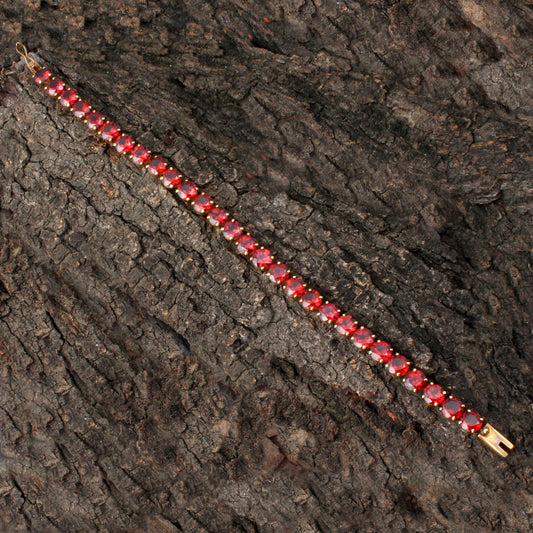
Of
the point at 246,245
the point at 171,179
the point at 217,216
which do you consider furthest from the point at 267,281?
the point at 171,179

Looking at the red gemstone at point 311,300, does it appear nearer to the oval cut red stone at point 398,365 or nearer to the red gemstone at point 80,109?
the oval cut red stone at point 398,365

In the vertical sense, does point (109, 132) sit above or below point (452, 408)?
below

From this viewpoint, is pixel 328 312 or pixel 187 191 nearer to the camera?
pixel 328 312

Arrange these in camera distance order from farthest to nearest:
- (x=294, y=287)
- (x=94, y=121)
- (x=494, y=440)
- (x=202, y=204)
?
1. (x=94, y=121)
2. (x=202, y=204)
3. (x=294, y=287)
4. (x=494, y=440)

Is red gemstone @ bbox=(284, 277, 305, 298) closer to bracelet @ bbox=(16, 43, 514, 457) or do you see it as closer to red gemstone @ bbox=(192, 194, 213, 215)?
bracelet @ bbox=(16, 43, 514, 457)

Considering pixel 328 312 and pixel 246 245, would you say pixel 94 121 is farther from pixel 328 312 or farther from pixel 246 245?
pixel 328 312

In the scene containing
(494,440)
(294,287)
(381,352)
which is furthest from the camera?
(294,287)

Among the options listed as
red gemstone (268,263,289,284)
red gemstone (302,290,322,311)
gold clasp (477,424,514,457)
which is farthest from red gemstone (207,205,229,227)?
gold clasp (477,424,514,457)
